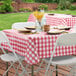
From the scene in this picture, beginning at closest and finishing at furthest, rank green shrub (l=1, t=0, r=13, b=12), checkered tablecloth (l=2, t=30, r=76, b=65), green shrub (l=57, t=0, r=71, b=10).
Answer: checkered tablecloth (l=2, t=30, r=76, b=65) → green shrub (l=1, t=0, r=13, b=12) → green shrub (l=57, t=0, r=71, b=10)

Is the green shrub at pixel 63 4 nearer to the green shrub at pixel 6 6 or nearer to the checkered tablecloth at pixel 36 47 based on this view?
the green shrub at pixel 6 6

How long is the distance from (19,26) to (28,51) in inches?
59.2

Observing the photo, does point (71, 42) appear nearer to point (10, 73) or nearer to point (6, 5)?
point (10, 73)

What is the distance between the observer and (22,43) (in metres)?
3.22

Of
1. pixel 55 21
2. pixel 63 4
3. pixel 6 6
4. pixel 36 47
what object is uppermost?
pixel 36 47

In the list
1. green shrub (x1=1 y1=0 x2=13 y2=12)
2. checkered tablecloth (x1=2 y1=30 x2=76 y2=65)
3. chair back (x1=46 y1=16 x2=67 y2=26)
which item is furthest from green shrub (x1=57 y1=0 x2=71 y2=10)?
checkered tablecloth (x1=2 y1=30 x2=76 y2=65)

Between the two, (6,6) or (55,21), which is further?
(6,6)

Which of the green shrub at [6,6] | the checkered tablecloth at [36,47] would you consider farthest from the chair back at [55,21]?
the green shrub at [6,6]

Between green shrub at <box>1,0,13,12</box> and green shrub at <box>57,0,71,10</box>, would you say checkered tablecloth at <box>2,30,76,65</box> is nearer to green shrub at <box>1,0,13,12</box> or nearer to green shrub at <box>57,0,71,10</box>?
green shrub at <box>1,0,13,12</box>

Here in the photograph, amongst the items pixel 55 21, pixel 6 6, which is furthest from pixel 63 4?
pixel 55 21

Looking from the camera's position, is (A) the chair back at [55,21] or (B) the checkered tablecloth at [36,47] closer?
(B) the checkered tablecloth at [36,47]

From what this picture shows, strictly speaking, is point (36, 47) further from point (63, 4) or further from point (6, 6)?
point (63, 4)

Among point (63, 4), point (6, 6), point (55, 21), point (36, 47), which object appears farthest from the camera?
point (63, 4)

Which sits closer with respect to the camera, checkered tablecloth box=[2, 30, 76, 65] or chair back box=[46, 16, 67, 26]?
checkered tablecloth box=[2, 30, 76, 65]
